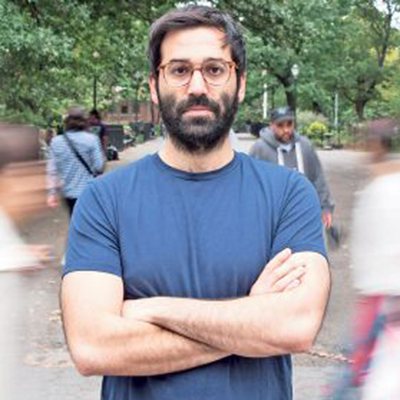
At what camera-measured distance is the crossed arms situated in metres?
2.12

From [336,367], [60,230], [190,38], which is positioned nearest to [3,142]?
[190,38]

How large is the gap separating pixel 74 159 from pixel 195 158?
666cm

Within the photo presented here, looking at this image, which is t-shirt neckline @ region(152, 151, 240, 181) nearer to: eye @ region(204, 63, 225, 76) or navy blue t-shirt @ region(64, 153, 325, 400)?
navy blue t-shirt @ region(64, 153, 325, 400)

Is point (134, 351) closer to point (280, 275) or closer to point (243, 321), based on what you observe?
point (243, 321)

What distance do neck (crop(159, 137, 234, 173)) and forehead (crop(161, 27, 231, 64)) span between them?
0.83 feet

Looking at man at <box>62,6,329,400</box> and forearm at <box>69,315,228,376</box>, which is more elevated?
man at <box>62,6,329,400</box>

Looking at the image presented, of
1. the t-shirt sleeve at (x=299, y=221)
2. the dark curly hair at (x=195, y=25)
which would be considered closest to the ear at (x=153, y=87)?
the dark curly hair at (x=195, y=25)

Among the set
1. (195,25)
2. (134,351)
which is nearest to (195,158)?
(195,25)

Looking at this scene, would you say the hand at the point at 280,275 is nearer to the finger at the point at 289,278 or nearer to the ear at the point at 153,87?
Answer: the finger at the point at 289,278

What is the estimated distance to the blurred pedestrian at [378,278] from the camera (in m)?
2.99

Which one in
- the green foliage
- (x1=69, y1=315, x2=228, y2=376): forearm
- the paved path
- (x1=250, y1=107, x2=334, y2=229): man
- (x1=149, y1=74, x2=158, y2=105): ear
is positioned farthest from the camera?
the green foliage

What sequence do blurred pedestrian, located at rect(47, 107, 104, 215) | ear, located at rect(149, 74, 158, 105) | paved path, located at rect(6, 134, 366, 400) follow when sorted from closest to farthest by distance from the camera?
ear, located at rect(149, 74, 158, 105), paved path, located at rect(6, 134, 366, 400), blurred pedestrian, located at rect(47, 107, 104, 215)

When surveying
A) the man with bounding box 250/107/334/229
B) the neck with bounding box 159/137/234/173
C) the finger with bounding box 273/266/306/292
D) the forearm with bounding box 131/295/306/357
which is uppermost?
the neck with bounding box 159/137/234/173

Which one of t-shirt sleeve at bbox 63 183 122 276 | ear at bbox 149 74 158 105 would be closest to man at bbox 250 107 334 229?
ear at bbox 149 74 158 105
